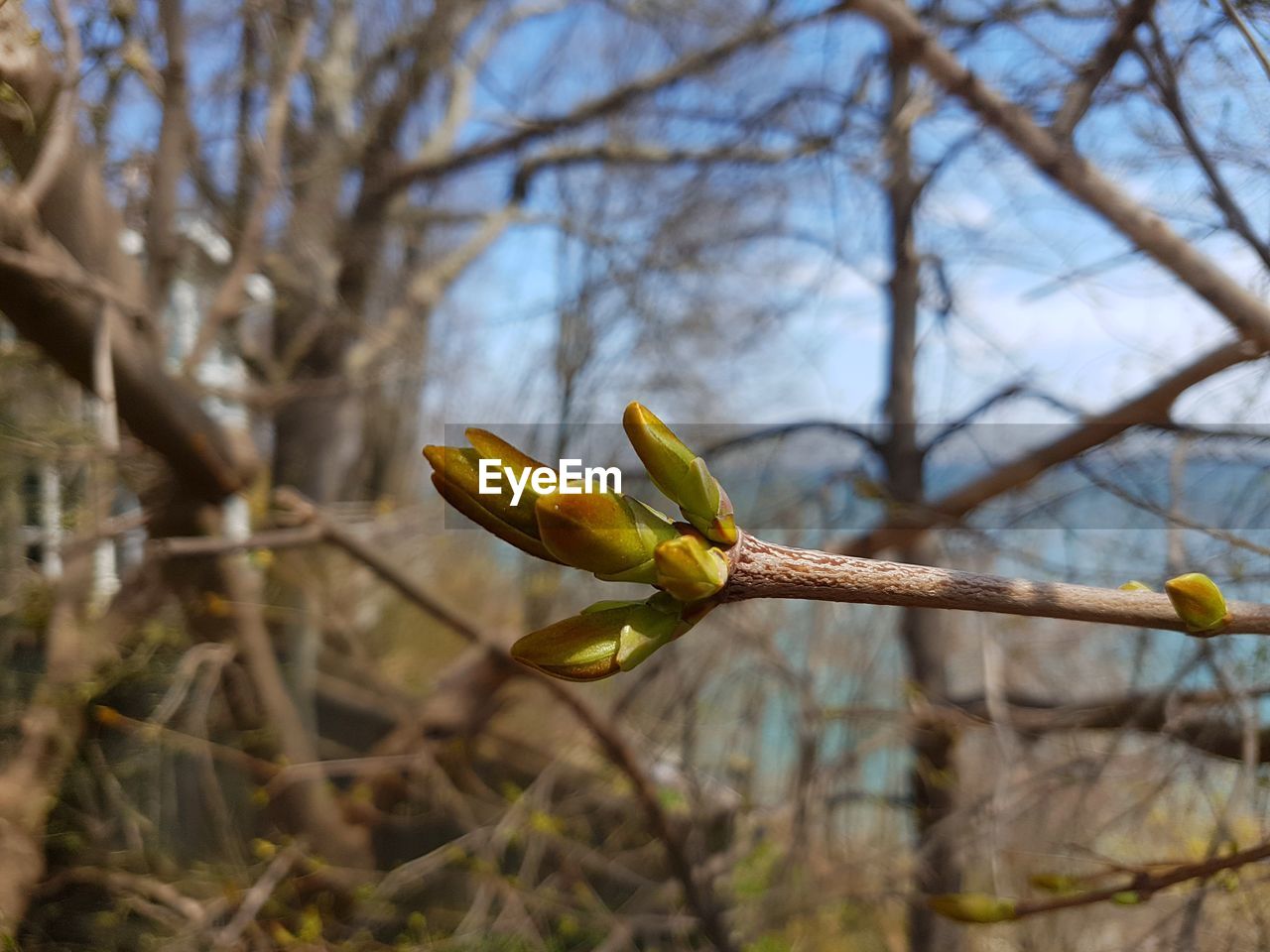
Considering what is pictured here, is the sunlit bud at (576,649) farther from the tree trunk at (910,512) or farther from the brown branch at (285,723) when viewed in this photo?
the brown branch at (285,723)

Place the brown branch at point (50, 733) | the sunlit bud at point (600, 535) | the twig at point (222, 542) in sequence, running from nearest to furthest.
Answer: the sunlit bud at point (600, 535), the brown branch at point (50, 733), the twig at point (222, 542)

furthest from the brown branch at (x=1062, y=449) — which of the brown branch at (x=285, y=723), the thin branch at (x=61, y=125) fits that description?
the brown branch at (x=285, y=723)

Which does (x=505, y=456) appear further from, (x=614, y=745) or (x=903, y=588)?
(x=614, y=745)

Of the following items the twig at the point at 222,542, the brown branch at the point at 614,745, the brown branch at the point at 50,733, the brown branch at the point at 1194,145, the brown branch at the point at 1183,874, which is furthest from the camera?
the brown branch at the point at 614,745

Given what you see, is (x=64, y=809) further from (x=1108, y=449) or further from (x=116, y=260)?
(x=1108, y=449)

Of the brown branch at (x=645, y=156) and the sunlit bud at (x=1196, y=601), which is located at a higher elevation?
the brown branch at (x=645, y=156)

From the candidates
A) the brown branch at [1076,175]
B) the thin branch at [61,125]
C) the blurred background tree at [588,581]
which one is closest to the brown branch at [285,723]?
the blurred background tree at [588,581]

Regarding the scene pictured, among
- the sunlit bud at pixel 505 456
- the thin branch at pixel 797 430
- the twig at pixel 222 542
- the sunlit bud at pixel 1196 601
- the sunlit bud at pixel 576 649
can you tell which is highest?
the thin branch at pixel 797 430

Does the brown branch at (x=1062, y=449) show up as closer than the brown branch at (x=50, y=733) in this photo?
Yes
